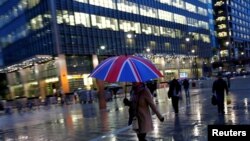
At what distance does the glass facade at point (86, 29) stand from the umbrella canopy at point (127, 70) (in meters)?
50.9

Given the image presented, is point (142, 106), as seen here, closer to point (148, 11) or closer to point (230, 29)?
point (148, 11)

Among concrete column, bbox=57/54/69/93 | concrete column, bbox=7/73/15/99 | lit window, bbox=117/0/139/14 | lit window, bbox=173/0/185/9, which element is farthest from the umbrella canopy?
lit window, bbox=173/0/185/9

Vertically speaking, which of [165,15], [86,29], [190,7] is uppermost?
[190,7]

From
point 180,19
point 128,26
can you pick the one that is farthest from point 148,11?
point 180,19

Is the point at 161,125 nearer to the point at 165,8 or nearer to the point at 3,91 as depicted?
the point at 3,91

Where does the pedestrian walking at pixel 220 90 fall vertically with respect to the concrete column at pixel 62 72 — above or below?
below

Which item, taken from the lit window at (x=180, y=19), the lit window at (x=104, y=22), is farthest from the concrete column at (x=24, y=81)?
the lit window at (x=180, y=19)

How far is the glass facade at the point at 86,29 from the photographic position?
58.7 m

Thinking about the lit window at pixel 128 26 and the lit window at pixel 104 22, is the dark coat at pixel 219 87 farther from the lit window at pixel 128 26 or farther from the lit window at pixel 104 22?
the lit window at pixel 128 26

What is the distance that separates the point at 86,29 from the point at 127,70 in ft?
184

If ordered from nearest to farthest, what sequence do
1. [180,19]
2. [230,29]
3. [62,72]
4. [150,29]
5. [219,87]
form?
[219,87]
[62,72]
[150,29]
[180,19]
[230,29]

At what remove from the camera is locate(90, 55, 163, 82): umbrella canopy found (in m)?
6.79

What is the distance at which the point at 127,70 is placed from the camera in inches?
273

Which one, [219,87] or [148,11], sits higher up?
[148,11]
